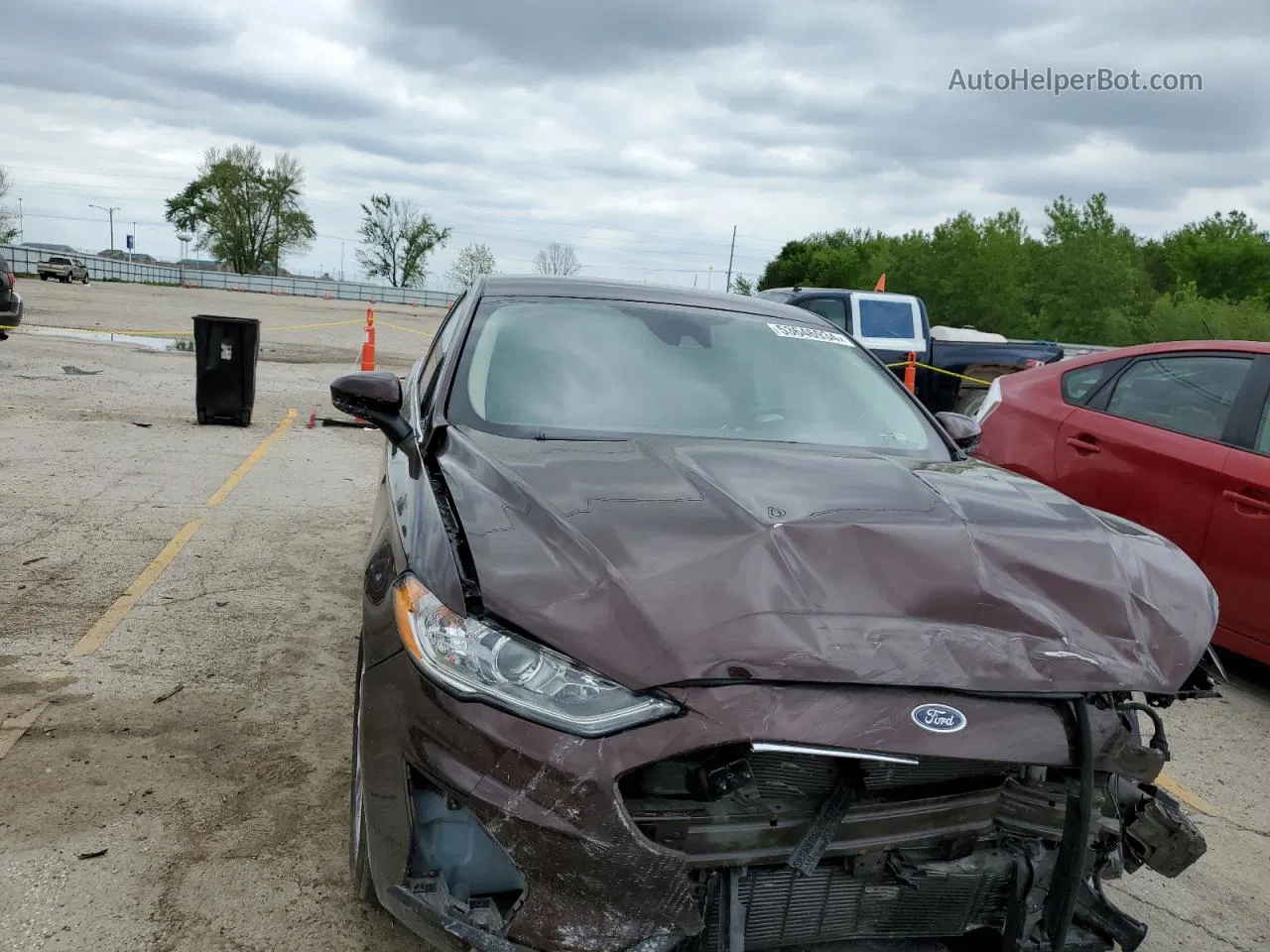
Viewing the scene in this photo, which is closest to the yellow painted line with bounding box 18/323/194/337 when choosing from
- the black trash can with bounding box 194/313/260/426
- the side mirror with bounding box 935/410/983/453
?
the black trash can with bounding box 194/313/260/426

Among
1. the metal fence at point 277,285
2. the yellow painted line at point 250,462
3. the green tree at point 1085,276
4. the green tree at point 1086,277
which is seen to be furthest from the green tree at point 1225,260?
the yellow painted line at point 250,462

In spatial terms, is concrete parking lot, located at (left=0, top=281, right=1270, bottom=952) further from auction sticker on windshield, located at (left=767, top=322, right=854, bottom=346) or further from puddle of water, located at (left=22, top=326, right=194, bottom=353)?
puddle of water, located at (left=22, top=326, right=194, bottom=353)

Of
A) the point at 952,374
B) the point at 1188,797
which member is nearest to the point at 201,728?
the point at 1188,797

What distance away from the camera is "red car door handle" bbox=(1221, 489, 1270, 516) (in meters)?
4.63

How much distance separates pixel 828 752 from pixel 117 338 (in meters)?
19.7

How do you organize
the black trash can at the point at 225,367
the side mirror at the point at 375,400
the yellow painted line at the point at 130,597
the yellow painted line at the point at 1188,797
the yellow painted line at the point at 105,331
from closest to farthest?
the side mirror at the point at 375,400, the yellow painted line at the point at 1188,797, the yellow painted line at the point at 130,597, the black trash can at the point at 225,367, the yellow painted line at the point at 105,331

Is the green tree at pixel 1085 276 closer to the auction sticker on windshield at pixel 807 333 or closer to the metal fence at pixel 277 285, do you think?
the metal fence at pixel 277 285

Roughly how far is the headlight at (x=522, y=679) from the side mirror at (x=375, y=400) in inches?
49.6

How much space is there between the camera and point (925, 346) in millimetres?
11984

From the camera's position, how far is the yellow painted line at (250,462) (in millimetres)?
7193

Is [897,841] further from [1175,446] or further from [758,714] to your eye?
[1175,446]

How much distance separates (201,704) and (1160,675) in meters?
3.23

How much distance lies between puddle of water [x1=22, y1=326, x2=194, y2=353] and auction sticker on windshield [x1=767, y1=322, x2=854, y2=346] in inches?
614

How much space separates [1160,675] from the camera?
213cm
